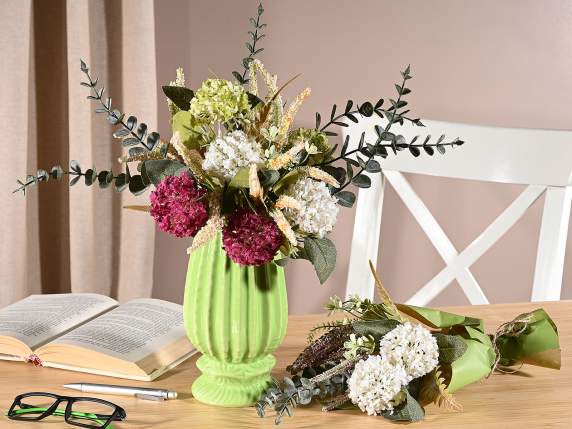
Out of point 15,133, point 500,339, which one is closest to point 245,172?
point 500,339

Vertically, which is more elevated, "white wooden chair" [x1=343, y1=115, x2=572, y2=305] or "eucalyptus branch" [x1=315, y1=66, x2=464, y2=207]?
"eucalyptus branch" [x1=315, y1=66, x2=464, y2=207]

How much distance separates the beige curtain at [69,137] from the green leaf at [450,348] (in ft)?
4.81

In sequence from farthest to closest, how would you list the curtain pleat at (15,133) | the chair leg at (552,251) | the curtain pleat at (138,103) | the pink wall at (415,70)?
the pink wall at (415,70), the curtain pleat at (138,103), the curtain pleat at (15,133), the chair leg at (552,251)

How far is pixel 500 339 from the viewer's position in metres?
1.24

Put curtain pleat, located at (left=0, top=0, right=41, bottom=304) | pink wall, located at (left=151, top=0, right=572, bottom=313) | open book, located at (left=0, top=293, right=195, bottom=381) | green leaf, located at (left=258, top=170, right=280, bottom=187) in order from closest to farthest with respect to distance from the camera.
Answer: green leaf, located at (left=258, top=170, right=280, bottom=187)
open book, located at (left=0, top=293, right=195, bottom=381)
curtain pleat, located at (left=0, top=0, right=41, bottom=304)
pink wall, located at (left=151, top=0, right=572, bottom=313)

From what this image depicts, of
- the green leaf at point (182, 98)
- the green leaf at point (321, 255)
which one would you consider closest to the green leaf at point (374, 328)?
the green leaf at point (321, 255)

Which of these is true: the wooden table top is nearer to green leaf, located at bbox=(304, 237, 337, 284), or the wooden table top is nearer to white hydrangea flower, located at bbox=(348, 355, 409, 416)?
white hydrangea flower, located at bbox=(348, 355, 409, 416)

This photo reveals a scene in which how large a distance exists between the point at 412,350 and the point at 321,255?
0.15 m

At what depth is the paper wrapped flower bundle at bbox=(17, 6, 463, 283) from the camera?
0.98 metres

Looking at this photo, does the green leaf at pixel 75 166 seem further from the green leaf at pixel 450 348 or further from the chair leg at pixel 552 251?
the chair leg at pixel 552 251

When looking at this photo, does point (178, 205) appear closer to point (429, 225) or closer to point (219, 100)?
point (219, 100)

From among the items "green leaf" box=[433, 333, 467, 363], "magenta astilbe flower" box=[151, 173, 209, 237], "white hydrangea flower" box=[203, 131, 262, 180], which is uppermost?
"white hydrangea flower" box=[203, 131, 262, 180]

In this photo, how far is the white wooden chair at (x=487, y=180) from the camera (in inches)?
67.9

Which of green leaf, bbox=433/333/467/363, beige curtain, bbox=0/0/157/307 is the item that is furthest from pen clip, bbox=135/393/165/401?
beige curtain, bbox=0/0/157/307
